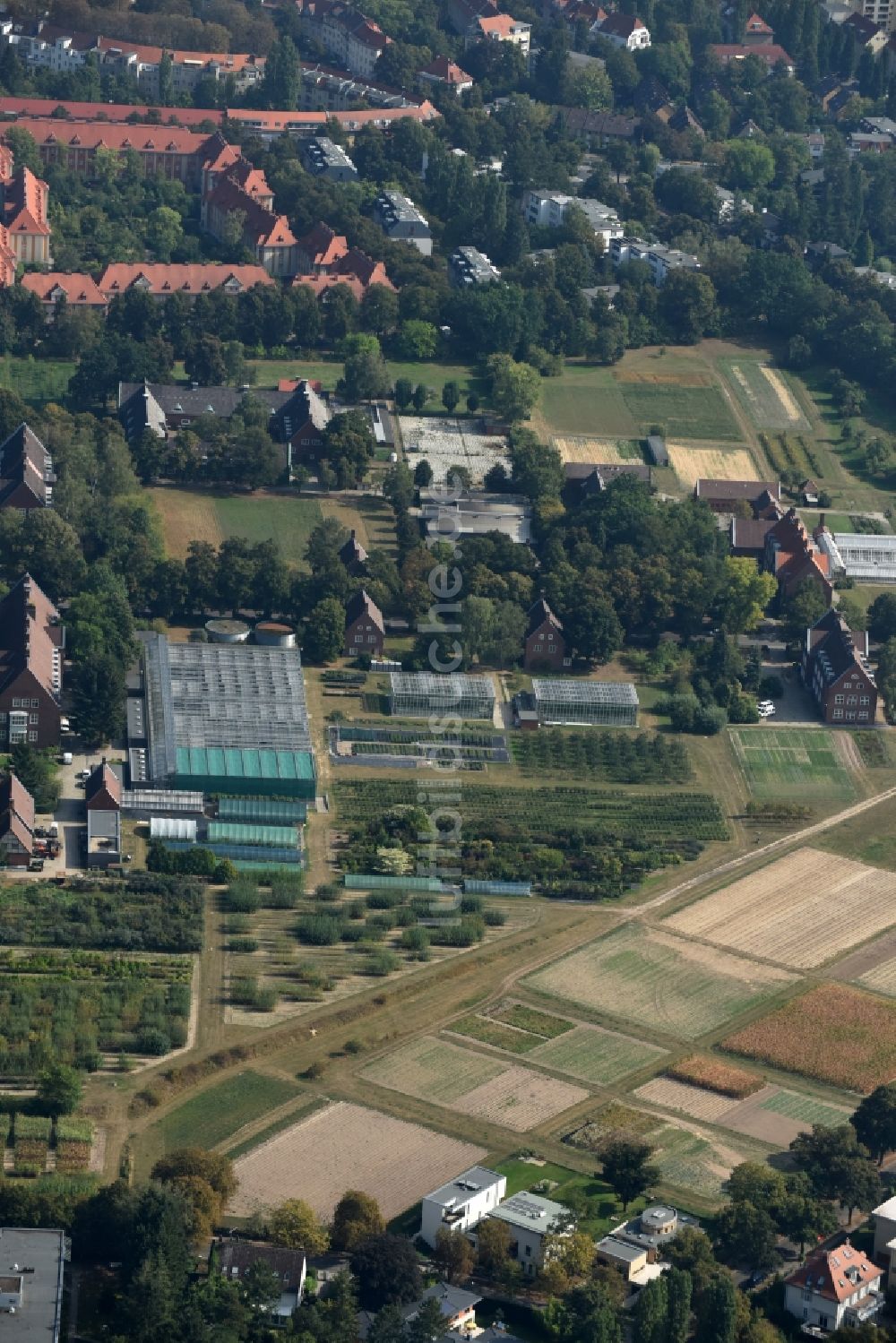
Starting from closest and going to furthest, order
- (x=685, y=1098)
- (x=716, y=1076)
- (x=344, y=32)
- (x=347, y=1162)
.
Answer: (x=347, y=1162) < (x=685, y=1098) < (x=716, y=1076) < (x=344, y=32)

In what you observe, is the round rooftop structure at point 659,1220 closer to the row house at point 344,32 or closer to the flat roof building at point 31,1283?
the flat roof building at point 31,1283

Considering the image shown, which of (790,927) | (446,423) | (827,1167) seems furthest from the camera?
(446,423)

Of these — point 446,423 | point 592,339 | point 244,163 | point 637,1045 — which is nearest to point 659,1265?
point 637,1045

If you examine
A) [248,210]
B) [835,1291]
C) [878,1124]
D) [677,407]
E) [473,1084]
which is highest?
[835,1291]

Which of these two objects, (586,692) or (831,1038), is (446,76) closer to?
(586,692)

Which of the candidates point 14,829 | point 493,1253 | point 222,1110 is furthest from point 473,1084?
point 14,829

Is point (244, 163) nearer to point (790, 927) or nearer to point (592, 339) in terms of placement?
point (592, 339)

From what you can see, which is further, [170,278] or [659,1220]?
[170,278]
